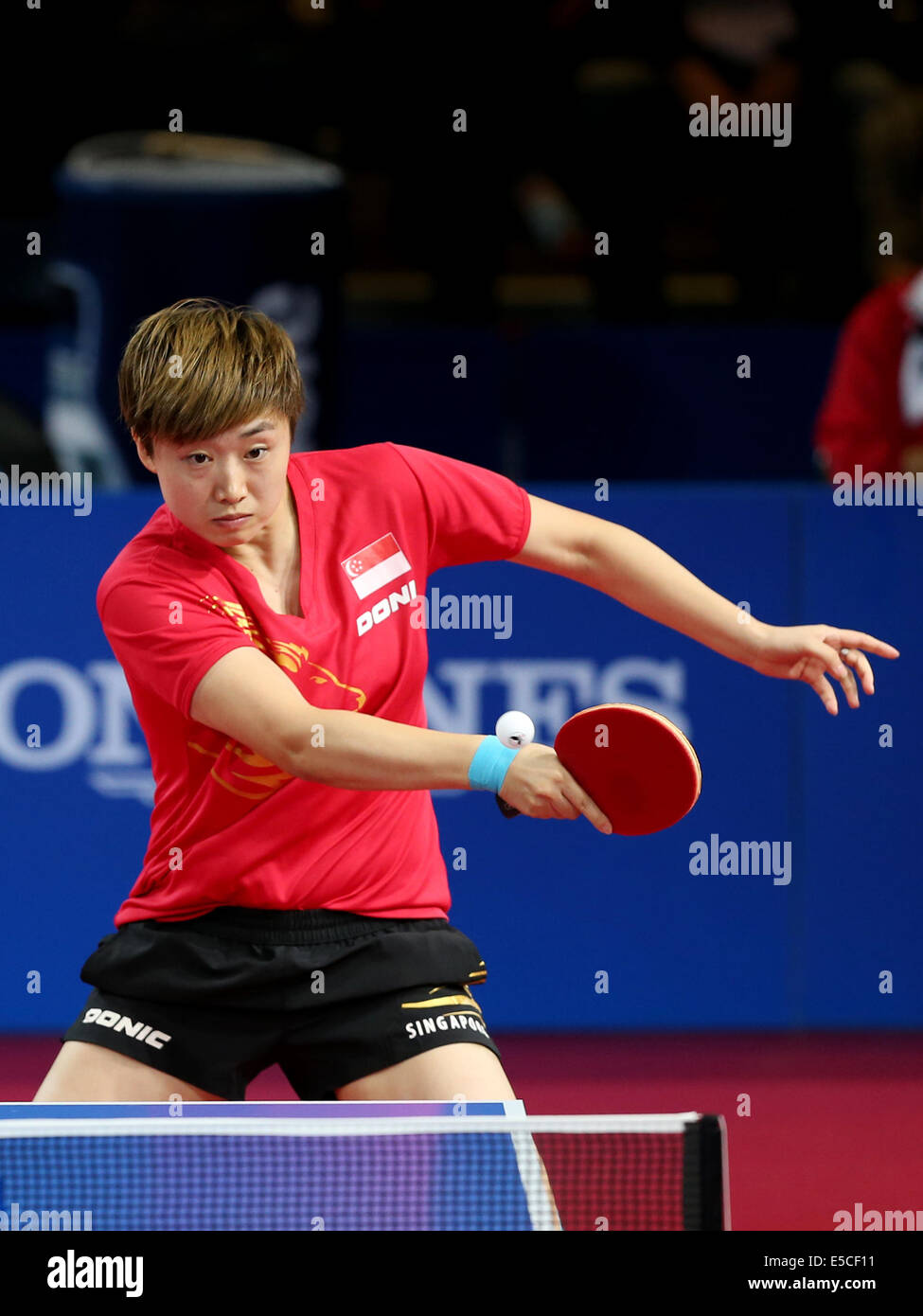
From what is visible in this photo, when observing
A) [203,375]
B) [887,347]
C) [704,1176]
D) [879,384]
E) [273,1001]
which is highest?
[887,347]

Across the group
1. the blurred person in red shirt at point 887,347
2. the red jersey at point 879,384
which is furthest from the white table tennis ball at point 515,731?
the red jersey at point 879,384

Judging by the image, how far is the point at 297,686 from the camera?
2807 mm

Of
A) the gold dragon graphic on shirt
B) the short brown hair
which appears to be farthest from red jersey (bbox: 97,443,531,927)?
the short brown hair

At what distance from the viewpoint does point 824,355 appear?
25.4ft

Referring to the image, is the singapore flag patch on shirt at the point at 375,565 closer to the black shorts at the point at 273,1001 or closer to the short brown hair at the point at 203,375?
the short brown hair at the point at 203,375

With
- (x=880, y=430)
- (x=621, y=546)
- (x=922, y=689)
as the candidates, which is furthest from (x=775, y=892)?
(x=621, y=546)

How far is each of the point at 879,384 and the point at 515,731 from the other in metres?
4.00

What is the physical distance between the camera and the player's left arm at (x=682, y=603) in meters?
2.83

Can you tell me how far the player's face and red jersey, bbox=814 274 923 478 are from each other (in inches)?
145

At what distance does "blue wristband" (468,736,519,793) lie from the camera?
2467mm

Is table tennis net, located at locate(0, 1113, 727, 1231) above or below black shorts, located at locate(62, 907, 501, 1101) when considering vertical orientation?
below

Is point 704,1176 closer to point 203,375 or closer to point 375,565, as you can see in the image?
point 375,565

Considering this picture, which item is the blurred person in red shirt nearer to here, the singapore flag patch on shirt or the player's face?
the singapore flag patch on shirt

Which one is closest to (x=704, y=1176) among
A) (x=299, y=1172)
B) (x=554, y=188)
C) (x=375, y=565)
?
(x=299, y=1172)
